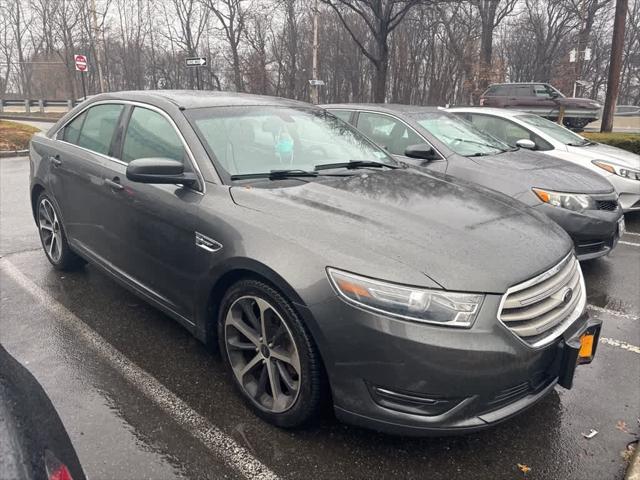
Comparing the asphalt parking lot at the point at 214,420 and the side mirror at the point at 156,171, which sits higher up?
the side mirror at the point at 156,171

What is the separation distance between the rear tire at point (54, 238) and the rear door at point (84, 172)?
0.23 m

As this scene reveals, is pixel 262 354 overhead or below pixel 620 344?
overhead

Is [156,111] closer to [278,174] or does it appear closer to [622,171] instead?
[278,174]

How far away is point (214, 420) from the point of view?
255cm

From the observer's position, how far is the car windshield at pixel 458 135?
534 cm

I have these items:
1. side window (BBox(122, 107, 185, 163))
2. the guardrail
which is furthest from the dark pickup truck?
the guardrail

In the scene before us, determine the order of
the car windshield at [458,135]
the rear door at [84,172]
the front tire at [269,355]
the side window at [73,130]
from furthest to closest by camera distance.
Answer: the car windshield at [458,135], the side window at [73,130], the rear door at [84,172], the front tire at [269,355]

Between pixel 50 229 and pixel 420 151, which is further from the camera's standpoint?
pixel 420 151

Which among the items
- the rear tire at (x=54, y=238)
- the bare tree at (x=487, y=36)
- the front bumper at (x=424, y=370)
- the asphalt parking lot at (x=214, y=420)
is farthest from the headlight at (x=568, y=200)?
the bare tree at (x=487, y=36)

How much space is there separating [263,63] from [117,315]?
3436 centimetres

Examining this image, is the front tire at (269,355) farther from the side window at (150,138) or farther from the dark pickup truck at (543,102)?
the dark pickup truck at (543,102)

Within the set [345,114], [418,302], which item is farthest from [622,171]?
[418,302]

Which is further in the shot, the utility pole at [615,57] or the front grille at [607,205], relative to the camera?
the utility pole at [615,57]

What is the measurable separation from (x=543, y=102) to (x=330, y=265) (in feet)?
71.3
